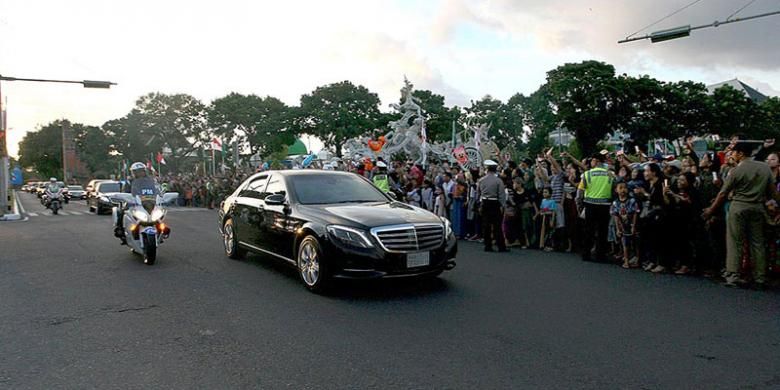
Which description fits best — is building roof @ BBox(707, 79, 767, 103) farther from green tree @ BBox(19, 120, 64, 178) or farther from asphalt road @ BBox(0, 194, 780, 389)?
green tree @ BBox(19, 120, 64, 178)

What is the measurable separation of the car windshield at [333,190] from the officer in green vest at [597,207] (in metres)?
3.89

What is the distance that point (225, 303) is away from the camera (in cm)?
659

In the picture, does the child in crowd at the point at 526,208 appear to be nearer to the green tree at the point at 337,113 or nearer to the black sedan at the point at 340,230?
the black sedan at the point at 340,230

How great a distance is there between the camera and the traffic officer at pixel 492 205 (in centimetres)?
1105

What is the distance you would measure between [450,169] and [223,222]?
6.49 meters

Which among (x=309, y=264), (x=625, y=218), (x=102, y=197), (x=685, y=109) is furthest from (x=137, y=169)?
(x=685, y=109)

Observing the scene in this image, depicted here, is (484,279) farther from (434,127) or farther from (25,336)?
(434,127)

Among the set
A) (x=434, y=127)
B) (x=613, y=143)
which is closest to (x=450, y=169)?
(x=434, y=127)

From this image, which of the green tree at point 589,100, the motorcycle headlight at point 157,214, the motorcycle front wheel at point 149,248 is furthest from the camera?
the green tree at point 589,100

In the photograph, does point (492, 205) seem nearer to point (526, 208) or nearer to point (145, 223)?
point (526, 208)

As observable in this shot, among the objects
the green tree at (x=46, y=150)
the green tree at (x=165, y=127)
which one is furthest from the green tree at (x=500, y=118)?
the green tree at (x=46, y=150)

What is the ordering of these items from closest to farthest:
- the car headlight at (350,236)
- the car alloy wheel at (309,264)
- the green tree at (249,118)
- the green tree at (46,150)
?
the car headlight at (350,236), the car alloy wheel at (309,264), the green tree at (249,118), the green tree at (46,150)

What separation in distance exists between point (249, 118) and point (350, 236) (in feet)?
189

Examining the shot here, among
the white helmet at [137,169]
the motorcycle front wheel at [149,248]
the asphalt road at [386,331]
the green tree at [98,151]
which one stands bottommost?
the asphalt road at [386,331]
